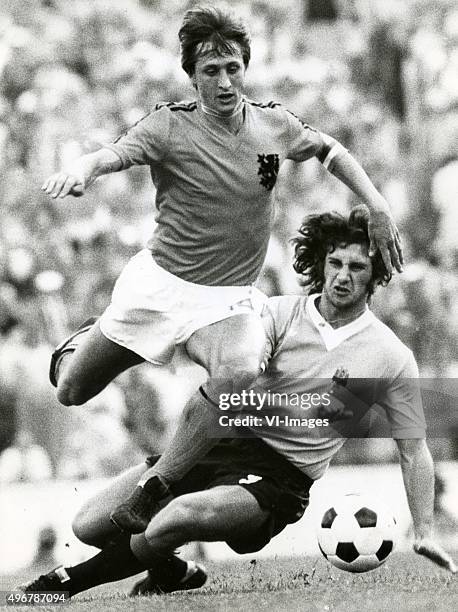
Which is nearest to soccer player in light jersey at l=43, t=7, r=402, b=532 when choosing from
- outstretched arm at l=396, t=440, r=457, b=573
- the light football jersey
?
the light football jersey

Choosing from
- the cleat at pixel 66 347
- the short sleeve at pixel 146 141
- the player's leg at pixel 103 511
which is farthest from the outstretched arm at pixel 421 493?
the short sleeve at pixel 146 141

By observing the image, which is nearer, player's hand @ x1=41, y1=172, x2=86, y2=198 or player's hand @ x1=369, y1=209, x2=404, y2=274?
player's hand @ x1=41, y1=172, x2=86, y2=198

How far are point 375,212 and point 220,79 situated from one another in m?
0.62

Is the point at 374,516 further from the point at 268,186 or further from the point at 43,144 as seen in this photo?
the point at 43,144

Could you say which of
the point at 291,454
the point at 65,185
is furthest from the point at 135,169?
the point at 291,454

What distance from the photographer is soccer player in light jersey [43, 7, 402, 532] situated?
3.16m

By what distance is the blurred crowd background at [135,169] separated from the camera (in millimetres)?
3578

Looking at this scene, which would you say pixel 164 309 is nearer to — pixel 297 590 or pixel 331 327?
pixel 331 327

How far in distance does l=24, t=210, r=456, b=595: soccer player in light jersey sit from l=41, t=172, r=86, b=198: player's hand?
83 centimetres

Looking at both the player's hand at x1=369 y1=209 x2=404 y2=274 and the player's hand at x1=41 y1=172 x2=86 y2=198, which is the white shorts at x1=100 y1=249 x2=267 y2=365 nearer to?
the player's hand at x1=369 y1=209 x2=404 y2=274

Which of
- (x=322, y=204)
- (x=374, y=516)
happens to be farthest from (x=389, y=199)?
(x=374, y=516)

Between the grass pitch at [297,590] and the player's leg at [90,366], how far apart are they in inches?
23.2

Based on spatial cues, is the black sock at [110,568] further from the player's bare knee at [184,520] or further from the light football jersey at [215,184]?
the light football jersey at [215,184]

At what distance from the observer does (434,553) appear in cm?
336
